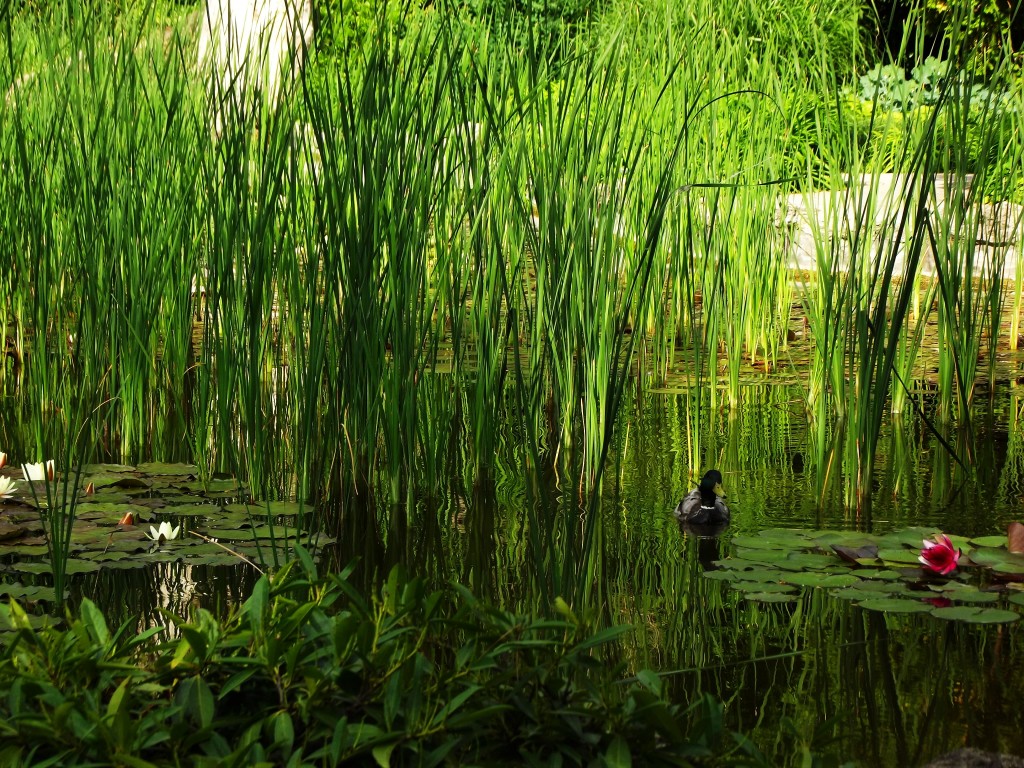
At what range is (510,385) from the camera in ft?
14.3

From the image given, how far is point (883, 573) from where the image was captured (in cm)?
264

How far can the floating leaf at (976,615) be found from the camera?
2361 mm

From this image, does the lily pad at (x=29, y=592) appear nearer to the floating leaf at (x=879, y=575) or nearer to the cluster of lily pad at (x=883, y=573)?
the cluster of lily pad at (x=883, y=573)

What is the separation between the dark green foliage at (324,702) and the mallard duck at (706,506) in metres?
1.38

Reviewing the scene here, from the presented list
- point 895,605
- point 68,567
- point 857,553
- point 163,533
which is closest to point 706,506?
point 857,553

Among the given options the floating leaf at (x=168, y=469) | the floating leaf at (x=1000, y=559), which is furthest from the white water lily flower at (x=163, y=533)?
the floating leaf at (x=1000, y=559)

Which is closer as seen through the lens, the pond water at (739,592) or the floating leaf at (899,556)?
the pond water at (739,592)

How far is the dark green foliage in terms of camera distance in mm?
1426

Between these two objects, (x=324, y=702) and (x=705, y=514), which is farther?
(x=705, y=514)

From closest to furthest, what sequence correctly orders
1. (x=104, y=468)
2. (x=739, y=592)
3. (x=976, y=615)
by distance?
(x=976, y=615)
(x=739, y=592)
(x=104, y=468)

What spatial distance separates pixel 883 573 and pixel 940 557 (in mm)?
125

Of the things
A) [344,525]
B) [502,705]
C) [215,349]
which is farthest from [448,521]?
[502,705]

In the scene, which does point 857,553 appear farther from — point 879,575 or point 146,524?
point 146,524

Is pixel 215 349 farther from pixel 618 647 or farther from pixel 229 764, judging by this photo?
→ pixel 229 764
